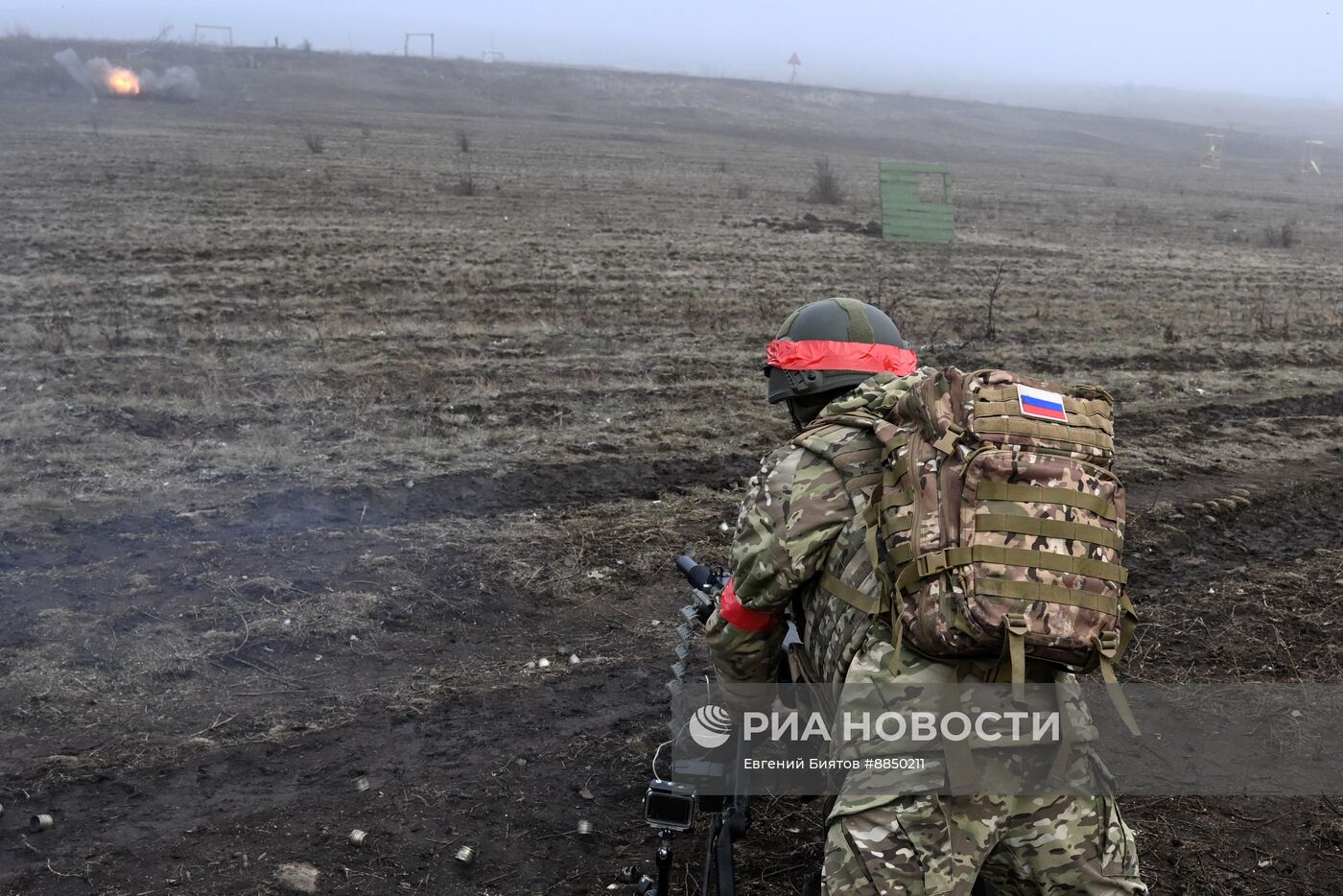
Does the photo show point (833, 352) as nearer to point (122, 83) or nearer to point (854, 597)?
point (854, 597)

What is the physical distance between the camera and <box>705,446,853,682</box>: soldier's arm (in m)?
2.62

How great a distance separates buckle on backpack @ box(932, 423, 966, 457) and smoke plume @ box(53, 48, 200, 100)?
143 feet

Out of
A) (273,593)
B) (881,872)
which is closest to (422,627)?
(273,593)

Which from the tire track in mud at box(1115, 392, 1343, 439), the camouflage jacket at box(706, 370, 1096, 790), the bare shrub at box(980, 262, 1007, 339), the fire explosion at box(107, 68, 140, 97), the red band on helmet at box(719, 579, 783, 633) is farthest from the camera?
the fire explosion at box(107, 68, 140, 97)

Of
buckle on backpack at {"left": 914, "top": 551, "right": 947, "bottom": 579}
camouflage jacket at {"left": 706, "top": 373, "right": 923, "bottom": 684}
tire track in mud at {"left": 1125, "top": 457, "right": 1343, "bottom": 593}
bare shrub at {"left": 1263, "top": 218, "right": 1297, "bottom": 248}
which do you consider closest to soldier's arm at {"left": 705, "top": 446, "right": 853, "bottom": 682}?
camouflage jacket at {"left": 706, "top": 373, "right": 923, "bottom": 684}

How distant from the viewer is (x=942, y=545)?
7.68ft

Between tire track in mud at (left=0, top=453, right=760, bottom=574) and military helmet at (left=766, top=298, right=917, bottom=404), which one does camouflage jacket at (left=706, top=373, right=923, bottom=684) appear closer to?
military helmet at (left=766, top=298, right=917, bottom=404)

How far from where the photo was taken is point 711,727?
11.4ft

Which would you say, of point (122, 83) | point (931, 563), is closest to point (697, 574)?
point (931, 563)

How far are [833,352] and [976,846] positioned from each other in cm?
123

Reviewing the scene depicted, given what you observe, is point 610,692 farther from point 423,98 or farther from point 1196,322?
point 423,98

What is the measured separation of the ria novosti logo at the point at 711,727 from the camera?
3451 millimetres

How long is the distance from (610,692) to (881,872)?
2633 millimetres

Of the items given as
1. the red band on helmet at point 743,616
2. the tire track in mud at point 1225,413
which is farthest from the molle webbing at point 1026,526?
the tire track in mud at point 1225,413
